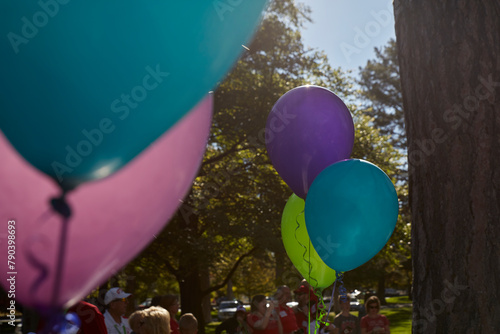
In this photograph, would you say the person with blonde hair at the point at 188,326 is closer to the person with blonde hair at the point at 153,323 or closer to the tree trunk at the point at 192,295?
the person with blonde hair at the point at 153,323

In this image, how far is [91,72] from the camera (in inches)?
64.0

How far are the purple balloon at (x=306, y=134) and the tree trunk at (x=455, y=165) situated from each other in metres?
1.02

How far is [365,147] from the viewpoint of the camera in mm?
13578

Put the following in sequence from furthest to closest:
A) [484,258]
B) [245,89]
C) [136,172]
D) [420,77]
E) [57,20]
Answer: [245,89] → [420,77] → [484,258] → [136,172] → [57,20]

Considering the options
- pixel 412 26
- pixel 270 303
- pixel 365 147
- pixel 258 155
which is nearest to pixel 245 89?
pixel 258 155

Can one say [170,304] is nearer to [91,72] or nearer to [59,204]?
[59,204]

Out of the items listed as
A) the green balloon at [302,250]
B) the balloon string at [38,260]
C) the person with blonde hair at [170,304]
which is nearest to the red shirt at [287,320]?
the person with blonde hair at [170,304]

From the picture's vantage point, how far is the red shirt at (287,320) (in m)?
6.15

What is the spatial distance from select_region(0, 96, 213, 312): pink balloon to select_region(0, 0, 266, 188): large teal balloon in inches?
2.7

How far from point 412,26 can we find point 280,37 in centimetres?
1195

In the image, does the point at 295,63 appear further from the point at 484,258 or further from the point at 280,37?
the point at 484,258

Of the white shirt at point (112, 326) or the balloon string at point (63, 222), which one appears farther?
the white shirt at point (112, 326)

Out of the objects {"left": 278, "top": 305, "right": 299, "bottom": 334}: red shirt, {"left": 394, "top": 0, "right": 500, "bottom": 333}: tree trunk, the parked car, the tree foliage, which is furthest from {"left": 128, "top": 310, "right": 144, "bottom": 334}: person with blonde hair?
the parked car

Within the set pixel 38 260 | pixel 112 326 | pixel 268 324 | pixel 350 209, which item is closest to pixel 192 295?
pixel 268 324
